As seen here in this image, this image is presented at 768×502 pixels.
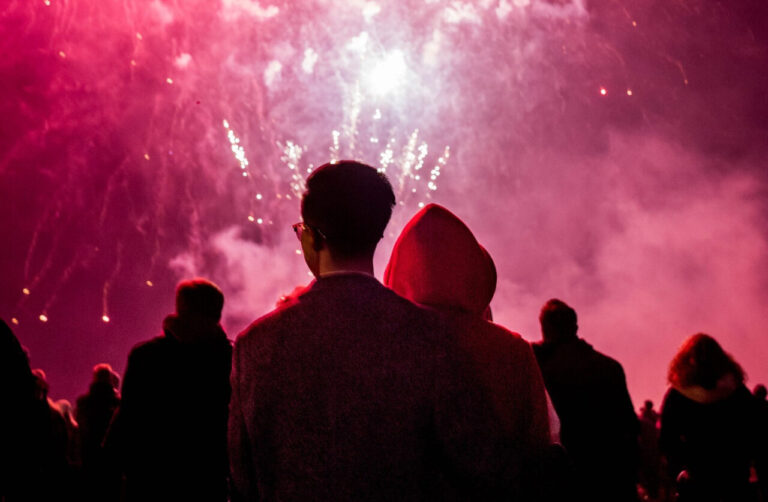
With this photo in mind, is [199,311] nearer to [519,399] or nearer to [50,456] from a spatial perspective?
[50,456]

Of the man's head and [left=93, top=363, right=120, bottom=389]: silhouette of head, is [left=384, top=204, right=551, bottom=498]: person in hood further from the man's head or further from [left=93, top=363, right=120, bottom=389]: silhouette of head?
[left=93, top=363, right=120, bottom=389]: silhouette of head

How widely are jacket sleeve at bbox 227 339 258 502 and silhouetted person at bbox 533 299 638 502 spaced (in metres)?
3.40

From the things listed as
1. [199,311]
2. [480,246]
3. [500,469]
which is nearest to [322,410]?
[500,469]

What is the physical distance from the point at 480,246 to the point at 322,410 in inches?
32.7

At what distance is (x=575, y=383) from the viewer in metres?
4.73

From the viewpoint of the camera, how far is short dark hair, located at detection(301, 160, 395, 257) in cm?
181

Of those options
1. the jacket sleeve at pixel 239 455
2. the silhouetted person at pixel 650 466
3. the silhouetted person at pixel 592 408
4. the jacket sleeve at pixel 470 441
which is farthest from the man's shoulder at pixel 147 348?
the silhouetted person at pixel 650 466

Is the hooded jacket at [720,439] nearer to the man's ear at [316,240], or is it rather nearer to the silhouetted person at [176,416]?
the silhouetted person at [176,416]

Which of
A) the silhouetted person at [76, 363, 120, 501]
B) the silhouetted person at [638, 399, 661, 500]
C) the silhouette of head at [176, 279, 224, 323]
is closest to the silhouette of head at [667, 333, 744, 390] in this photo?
the silhouette of head at [176, 279, 224, 323]

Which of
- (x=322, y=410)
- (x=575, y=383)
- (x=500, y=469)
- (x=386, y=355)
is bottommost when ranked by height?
(x=500, y=469)

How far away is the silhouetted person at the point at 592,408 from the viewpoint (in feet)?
15.4

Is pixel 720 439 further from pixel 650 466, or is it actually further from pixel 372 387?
pixel 650 466

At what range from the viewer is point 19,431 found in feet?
7.69

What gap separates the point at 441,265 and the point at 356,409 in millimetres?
619
